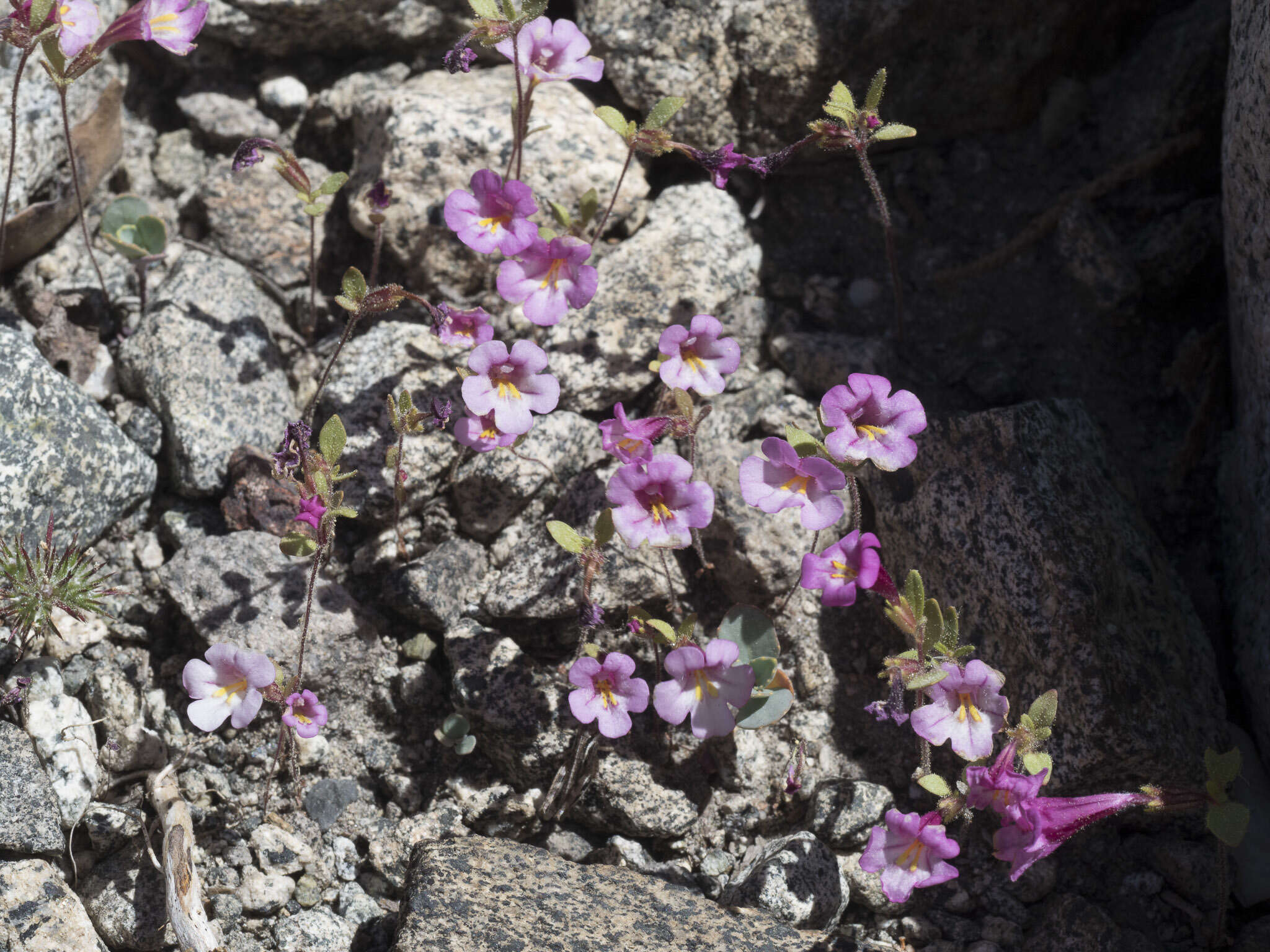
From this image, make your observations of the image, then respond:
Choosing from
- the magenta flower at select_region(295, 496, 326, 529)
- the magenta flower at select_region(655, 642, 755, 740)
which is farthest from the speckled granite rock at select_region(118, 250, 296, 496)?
the magenta flower at select_region(655, 642, 755, 740)

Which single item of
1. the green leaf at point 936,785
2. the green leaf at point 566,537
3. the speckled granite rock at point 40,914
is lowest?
the speckled granite rock at point 40,914

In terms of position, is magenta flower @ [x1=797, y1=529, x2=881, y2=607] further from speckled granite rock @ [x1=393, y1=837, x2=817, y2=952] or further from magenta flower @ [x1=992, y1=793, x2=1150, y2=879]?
speckled granite rock @ [x1=393, y1=837, x2=817, y2=952]

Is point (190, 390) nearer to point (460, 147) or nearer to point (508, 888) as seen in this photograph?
point (460, 147)

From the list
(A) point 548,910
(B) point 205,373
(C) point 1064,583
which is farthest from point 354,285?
(C) point 1064,583

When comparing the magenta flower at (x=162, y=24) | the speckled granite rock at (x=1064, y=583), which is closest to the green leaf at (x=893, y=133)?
the speckled granite rock at (x=1064, y=583)

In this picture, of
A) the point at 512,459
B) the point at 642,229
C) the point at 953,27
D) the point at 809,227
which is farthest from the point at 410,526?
the point at 953,27

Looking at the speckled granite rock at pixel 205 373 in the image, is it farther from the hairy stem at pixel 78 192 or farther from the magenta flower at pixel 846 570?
the magenta flower at pixel 846 570
